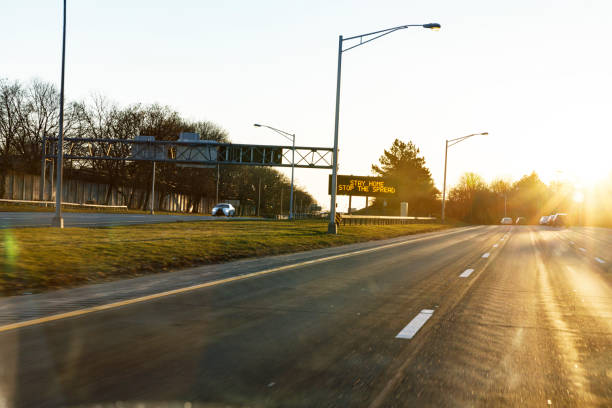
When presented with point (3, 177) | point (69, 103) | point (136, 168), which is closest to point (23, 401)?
point (3, 177)

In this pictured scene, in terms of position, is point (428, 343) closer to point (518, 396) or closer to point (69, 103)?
point (518, 396)

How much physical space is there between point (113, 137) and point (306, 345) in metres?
68.3

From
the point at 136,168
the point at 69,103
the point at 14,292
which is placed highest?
the point at 69,103

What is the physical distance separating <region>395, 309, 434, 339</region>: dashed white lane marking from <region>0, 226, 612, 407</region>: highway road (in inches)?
1.3

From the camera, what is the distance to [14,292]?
9.07 metres

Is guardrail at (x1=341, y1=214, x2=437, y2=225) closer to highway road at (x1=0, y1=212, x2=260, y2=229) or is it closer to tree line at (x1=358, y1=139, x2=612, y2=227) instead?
highway road at (x1=0, y1=212, x2=260, y2=229)

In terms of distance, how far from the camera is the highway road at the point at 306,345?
419 centimetres

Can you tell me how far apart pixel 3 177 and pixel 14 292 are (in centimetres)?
5262

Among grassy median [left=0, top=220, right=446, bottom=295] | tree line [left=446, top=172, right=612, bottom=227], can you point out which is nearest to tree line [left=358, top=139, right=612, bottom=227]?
tree line [left=446, top=172, right=612, bottom=227]

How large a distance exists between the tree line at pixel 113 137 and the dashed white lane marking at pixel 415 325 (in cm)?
5654

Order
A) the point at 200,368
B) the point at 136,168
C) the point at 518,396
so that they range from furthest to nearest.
Result: the point at 136,168 < the point at 200,368 < the point at 518,396

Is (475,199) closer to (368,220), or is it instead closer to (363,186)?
(363,186)

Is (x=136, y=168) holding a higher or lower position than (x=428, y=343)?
higher

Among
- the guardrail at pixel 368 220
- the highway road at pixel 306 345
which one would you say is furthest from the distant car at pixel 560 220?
the highway road at pixel 306 345
